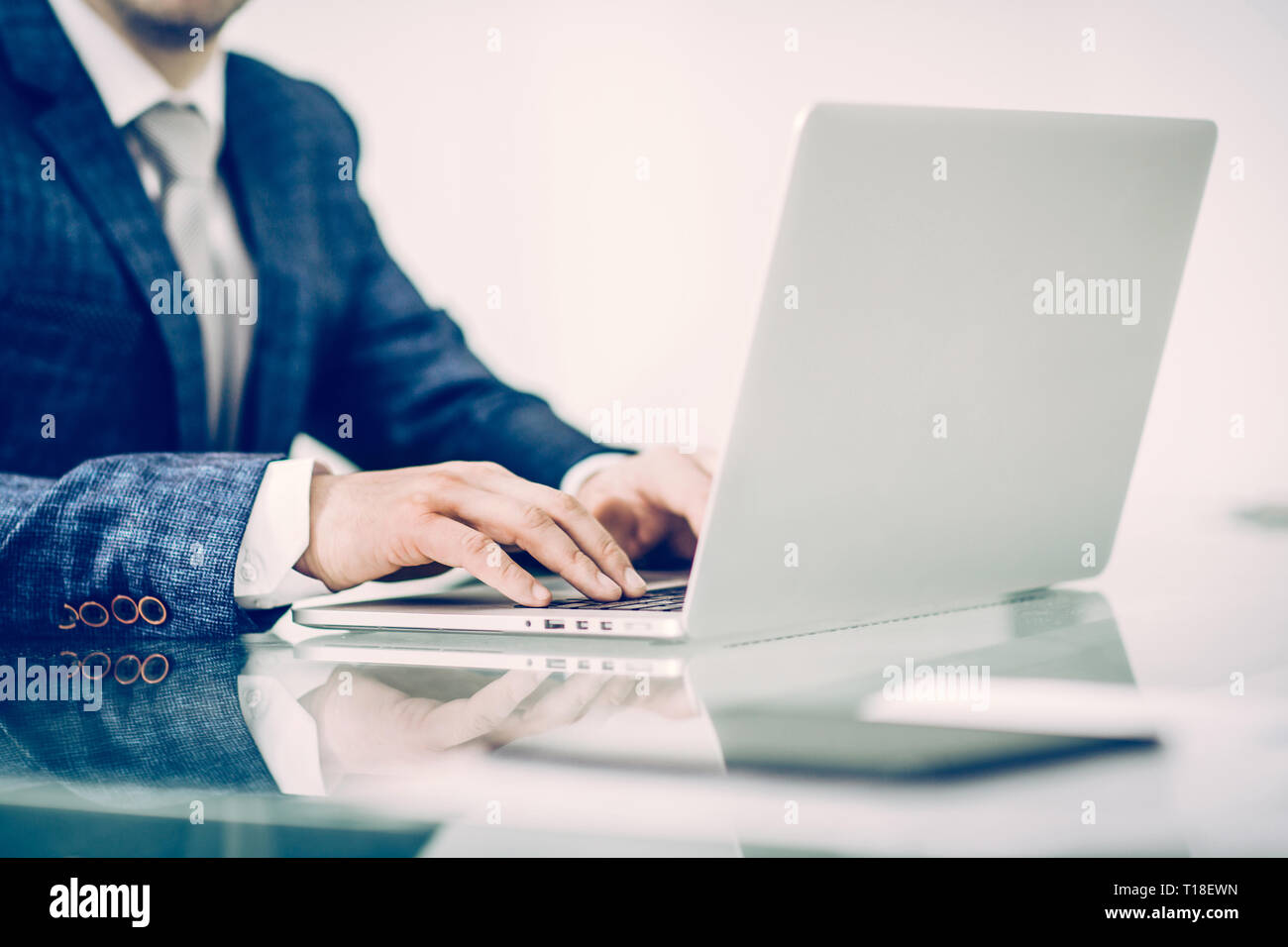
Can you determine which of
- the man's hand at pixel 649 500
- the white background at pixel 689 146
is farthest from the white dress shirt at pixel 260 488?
the white background at pixel 689 146

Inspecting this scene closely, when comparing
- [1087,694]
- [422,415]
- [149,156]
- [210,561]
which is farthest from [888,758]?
[149,156]

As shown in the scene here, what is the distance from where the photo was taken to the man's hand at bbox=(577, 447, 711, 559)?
1.22 meters

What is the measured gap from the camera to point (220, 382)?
6.31ft

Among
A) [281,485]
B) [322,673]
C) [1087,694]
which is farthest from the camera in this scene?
[281,485]

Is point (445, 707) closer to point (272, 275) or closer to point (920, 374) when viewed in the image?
point (920, 374)

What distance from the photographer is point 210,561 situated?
88 cm

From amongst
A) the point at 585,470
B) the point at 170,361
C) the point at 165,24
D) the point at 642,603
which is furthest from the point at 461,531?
the point at 165,24

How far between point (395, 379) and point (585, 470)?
63 cm

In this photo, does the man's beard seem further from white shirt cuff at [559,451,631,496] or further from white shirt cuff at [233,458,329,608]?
white shirt cuff at [233,458,329,608]

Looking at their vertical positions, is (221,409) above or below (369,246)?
below

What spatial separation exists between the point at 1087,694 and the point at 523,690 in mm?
295

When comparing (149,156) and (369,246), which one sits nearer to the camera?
(149,156)
